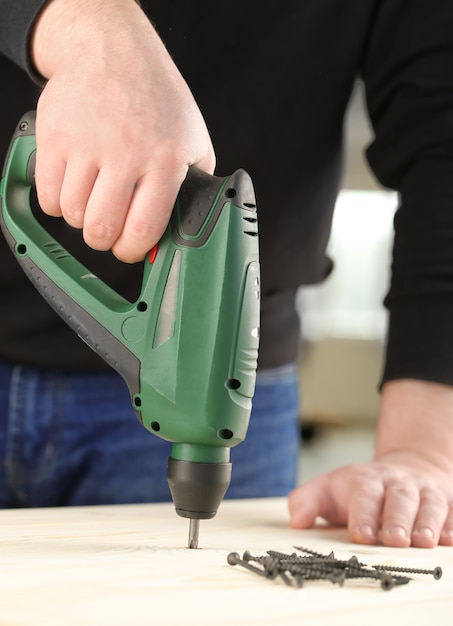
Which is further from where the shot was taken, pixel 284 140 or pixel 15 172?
pixel 284 140

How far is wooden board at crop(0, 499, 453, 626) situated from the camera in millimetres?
701

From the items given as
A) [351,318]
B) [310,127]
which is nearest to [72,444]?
[310,127]

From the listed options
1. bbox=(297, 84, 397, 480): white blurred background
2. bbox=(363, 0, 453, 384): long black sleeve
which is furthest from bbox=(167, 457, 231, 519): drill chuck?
bbox=(297, 84, 397, 480): white blurred background

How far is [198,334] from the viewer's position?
34.6 inches

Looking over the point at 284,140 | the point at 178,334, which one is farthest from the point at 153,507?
the point at 284,140

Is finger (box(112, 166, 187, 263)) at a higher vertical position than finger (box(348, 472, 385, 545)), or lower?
higher

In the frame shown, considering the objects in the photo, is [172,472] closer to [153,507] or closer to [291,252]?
[153,507]

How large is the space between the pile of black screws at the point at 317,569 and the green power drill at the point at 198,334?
0.09 m

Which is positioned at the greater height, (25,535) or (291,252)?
(291,252)

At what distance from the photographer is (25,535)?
0.98 meters

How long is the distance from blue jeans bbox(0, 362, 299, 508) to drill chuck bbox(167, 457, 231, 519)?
1.73 ft

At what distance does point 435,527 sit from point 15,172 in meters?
0.66

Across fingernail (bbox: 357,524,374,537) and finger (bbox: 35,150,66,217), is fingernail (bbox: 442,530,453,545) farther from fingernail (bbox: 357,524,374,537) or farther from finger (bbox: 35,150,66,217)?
finger (bbox: 35,150,66,217)

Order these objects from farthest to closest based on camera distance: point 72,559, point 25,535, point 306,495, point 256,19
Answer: point 256,19 < point 306,495 < point 25,535 < point 72,559
